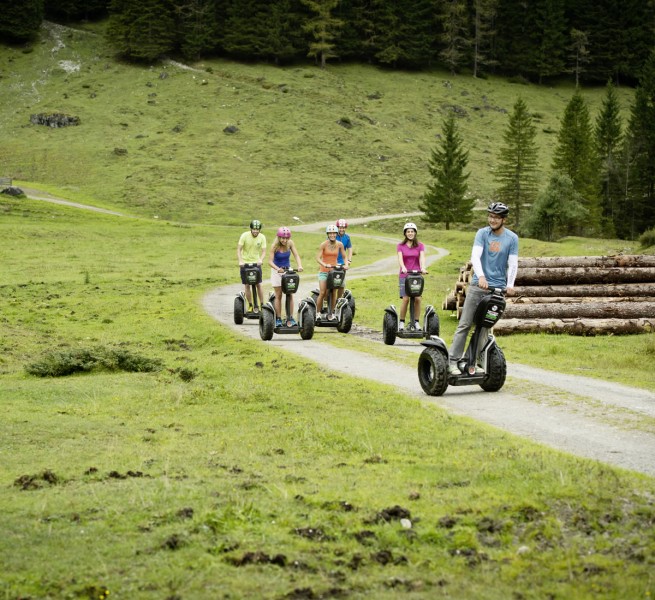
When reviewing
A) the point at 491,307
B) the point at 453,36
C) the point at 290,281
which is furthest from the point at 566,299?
the point at 453,36

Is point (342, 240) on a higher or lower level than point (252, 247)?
higher

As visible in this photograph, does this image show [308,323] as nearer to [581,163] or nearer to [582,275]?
[582,275]

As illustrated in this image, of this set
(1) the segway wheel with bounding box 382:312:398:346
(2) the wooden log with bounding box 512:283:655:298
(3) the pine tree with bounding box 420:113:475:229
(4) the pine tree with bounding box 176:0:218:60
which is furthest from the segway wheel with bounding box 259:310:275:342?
(4) the pine tree with bounding box 176:0:218:60

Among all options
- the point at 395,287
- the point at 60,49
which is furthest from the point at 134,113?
the point at 395,287

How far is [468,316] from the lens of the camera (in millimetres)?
12516

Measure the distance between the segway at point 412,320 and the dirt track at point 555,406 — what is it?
1837 mm

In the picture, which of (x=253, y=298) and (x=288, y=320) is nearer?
(x=288, y=320)

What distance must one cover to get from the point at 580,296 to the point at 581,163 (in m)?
69.2

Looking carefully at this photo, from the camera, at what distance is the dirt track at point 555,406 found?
913 cm

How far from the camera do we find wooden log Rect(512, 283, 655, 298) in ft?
80.6

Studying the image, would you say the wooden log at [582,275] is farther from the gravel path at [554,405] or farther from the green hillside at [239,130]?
the green hillside at [239,130]

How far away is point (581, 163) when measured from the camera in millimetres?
89500

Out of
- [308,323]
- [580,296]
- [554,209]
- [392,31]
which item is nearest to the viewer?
[308,323]

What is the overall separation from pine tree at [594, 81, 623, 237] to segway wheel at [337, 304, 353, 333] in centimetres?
7254
